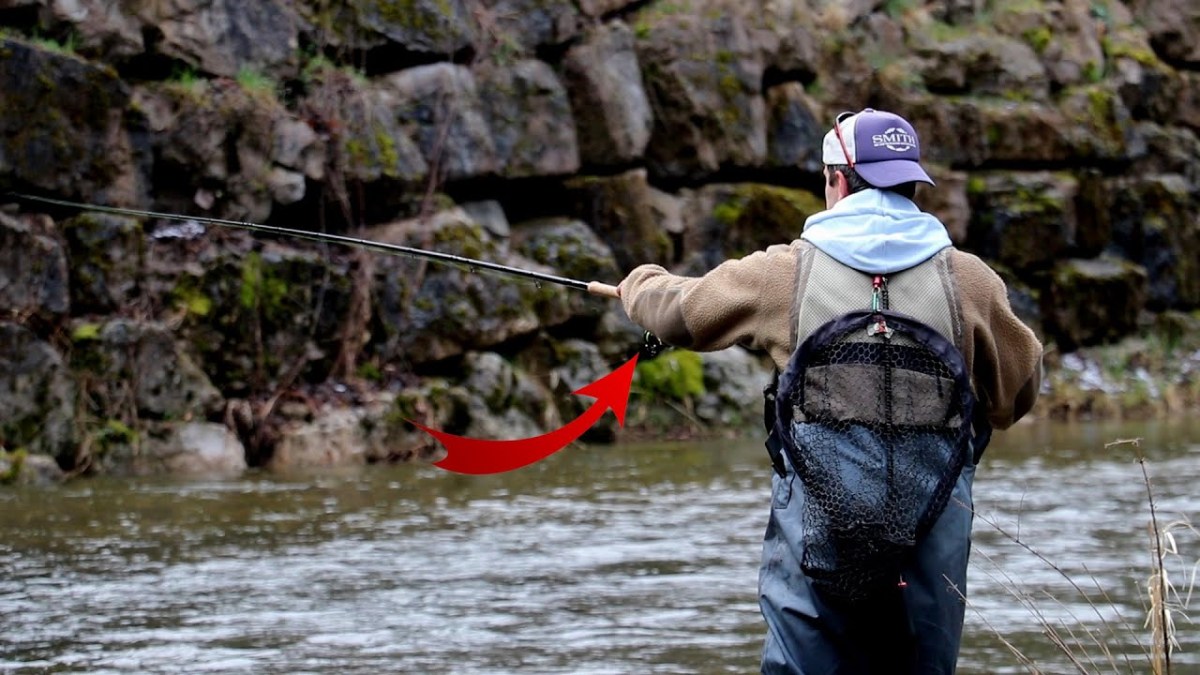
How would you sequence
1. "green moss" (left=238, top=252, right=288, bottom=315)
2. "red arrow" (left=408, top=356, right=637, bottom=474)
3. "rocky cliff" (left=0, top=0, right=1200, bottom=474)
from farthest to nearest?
"green moss" (left=238, top=252, right=288, bottom=315) < "rocky cliff" (left=0, top=0, right=1200, bottom=474) < "red arrow" (left=408, top=356, right=637, bottom=474)

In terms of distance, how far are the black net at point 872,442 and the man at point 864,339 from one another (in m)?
0.02

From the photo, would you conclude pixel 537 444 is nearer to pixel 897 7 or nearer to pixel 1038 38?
pixel 897 7

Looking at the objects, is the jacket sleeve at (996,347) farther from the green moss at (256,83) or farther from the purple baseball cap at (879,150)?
the green moss at (256,83)

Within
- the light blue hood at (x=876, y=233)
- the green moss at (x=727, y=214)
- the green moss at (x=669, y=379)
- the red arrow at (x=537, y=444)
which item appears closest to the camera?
the light blue hood at (x=876, y=233)

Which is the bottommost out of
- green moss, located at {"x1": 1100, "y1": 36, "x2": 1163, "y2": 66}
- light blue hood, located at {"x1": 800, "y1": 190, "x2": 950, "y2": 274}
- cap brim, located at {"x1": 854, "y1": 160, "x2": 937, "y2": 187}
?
light blue hood, located at {"x1": 800, "y1": 190, "x2": 950, "y2": 274}

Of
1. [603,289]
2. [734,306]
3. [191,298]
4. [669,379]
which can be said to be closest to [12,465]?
[191,298]

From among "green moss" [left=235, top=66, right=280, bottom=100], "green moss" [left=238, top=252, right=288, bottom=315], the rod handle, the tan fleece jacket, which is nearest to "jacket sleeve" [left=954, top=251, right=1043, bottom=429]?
the tan fleece jacket

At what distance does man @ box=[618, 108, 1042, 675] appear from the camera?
300cm

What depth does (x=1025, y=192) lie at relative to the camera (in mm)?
19281

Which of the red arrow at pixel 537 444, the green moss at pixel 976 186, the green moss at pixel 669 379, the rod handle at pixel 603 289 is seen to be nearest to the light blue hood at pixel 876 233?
the rod handle at pixel 603 289

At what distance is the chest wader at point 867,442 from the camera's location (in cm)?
291

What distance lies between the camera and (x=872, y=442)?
292 cm

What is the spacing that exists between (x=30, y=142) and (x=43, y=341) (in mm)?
1529

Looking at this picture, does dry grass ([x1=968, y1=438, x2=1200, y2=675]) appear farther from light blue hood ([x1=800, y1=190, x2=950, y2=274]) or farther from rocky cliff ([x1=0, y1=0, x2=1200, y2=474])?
rocky cliff ([x1=0, y1=0, x2=1200, y2=474])
